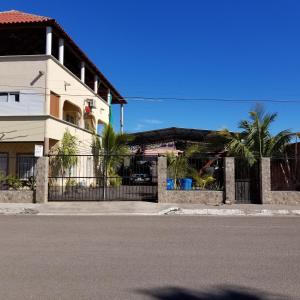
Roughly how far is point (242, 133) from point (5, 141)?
11.8 m

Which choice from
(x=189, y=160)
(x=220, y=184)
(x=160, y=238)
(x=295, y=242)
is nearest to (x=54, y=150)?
(x=189, y=160)

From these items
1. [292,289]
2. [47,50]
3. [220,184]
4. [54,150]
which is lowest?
[292,289]

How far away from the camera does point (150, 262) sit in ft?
22.5

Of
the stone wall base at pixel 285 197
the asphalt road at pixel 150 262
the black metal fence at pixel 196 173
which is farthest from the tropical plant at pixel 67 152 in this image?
the stone wall base at pixel 285 197

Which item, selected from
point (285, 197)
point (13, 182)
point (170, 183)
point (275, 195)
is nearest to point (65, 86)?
point (13, 182)

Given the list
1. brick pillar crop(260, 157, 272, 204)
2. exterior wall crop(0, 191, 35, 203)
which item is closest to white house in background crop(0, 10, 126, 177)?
exterior wall crop(0, 191, 35, 203)

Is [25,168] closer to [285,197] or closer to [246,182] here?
[246,182]

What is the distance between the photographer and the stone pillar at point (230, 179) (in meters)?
17.3

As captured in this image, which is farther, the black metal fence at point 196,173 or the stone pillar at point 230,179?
the black metal fence at point 196,173

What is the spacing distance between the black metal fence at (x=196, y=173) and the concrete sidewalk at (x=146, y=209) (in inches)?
68.2

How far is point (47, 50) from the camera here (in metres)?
21.1

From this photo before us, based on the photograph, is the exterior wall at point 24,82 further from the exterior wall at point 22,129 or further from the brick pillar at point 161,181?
the brick pillar at point 161,181

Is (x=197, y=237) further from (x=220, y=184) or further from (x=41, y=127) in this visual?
(x=41, y=127)

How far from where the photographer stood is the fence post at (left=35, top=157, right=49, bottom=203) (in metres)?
17.5
